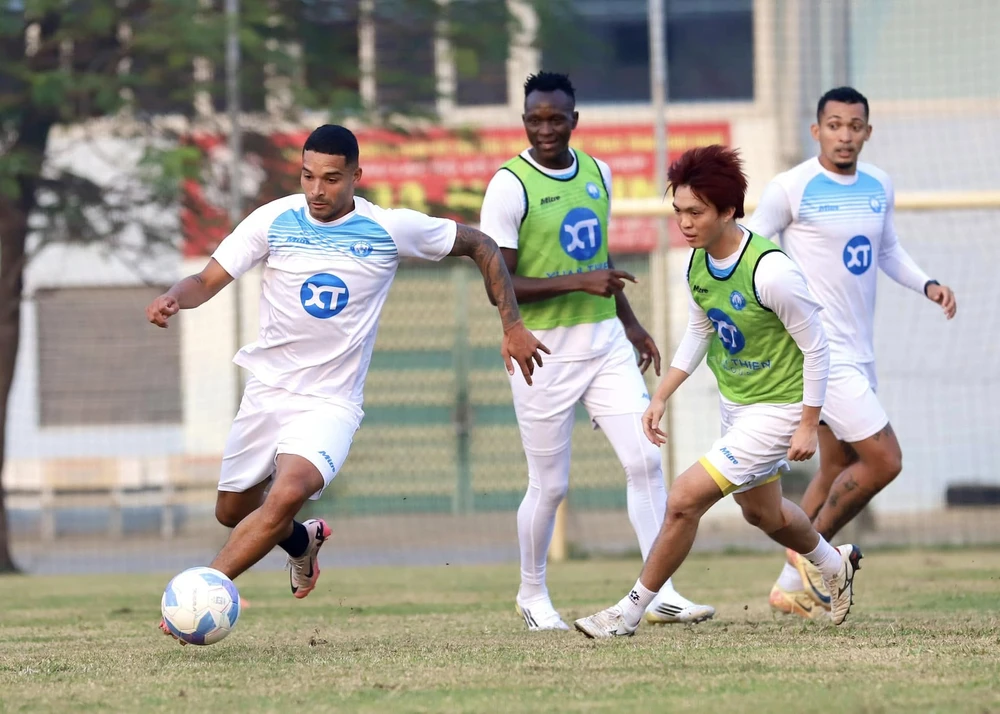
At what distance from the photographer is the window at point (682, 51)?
61.2 feet

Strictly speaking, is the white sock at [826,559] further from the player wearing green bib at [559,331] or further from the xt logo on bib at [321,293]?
the xt logo on bib at [321,293]

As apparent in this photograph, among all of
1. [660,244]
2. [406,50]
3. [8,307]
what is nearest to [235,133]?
[406,50]

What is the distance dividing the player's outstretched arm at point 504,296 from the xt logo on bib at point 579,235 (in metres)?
0.55

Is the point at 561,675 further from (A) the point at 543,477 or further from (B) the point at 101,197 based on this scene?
(B) the point at 101,197

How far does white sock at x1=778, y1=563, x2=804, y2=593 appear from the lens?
7.24 metres

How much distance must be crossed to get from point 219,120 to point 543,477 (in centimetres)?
763

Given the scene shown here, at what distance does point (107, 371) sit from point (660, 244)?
6.29 meters

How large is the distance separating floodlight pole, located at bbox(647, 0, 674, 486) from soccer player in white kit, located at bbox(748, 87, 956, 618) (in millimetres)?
5358

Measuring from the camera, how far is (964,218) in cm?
1350

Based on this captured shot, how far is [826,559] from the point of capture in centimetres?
633

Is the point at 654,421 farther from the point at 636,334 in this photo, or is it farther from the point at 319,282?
the point at 319,282

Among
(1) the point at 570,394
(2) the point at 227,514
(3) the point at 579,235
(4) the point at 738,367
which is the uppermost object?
(3) the point at 579,235

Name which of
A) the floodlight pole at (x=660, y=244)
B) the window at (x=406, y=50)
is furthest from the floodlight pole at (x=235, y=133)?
the floodlight pole at (x=660, y=244)

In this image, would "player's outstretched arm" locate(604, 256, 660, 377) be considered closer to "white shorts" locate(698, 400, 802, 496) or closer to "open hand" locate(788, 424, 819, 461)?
"white shorts" locate(698, 400, 802, 496)
